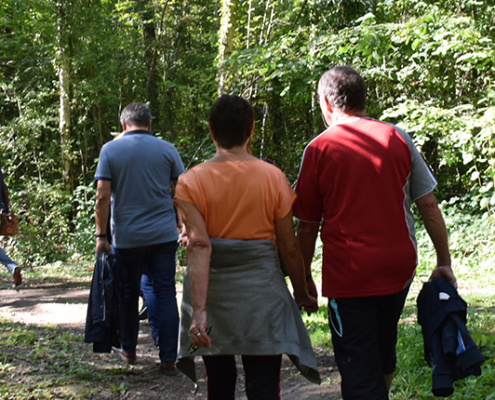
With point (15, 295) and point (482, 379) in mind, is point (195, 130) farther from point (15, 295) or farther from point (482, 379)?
point (482, 379)

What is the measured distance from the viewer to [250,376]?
3.11 meters

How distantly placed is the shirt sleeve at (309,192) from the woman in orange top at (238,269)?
0.17 meters

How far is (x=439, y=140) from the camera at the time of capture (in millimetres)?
10555

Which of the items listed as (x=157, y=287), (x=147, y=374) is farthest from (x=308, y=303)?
(x=147, y=374)

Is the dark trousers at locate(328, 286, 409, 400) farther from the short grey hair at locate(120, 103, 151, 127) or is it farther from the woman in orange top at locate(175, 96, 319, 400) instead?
the short grey hair at locate(120, 103, 151, 127)

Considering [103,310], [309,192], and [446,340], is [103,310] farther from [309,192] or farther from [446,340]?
[446,340]

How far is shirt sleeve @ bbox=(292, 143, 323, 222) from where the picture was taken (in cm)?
323

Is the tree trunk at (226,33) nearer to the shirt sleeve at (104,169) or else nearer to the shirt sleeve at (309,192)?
the shirt sleeve at (104,169)

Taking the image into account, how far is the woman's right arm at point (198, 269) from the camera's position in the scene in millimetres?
2984

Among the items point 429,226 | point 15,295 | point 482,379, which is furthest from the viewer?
point 15,295

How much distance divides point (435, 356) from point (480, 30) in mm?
8927

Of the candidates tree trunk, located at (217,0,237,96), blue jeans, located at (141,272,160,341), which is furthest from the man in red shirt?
tree trunk, located at (217,0,237,96)

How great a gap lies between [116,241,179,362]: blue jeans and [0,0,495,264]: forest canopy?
624cm

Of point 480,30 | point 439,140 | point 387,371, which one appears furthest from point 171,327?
point 480,30
